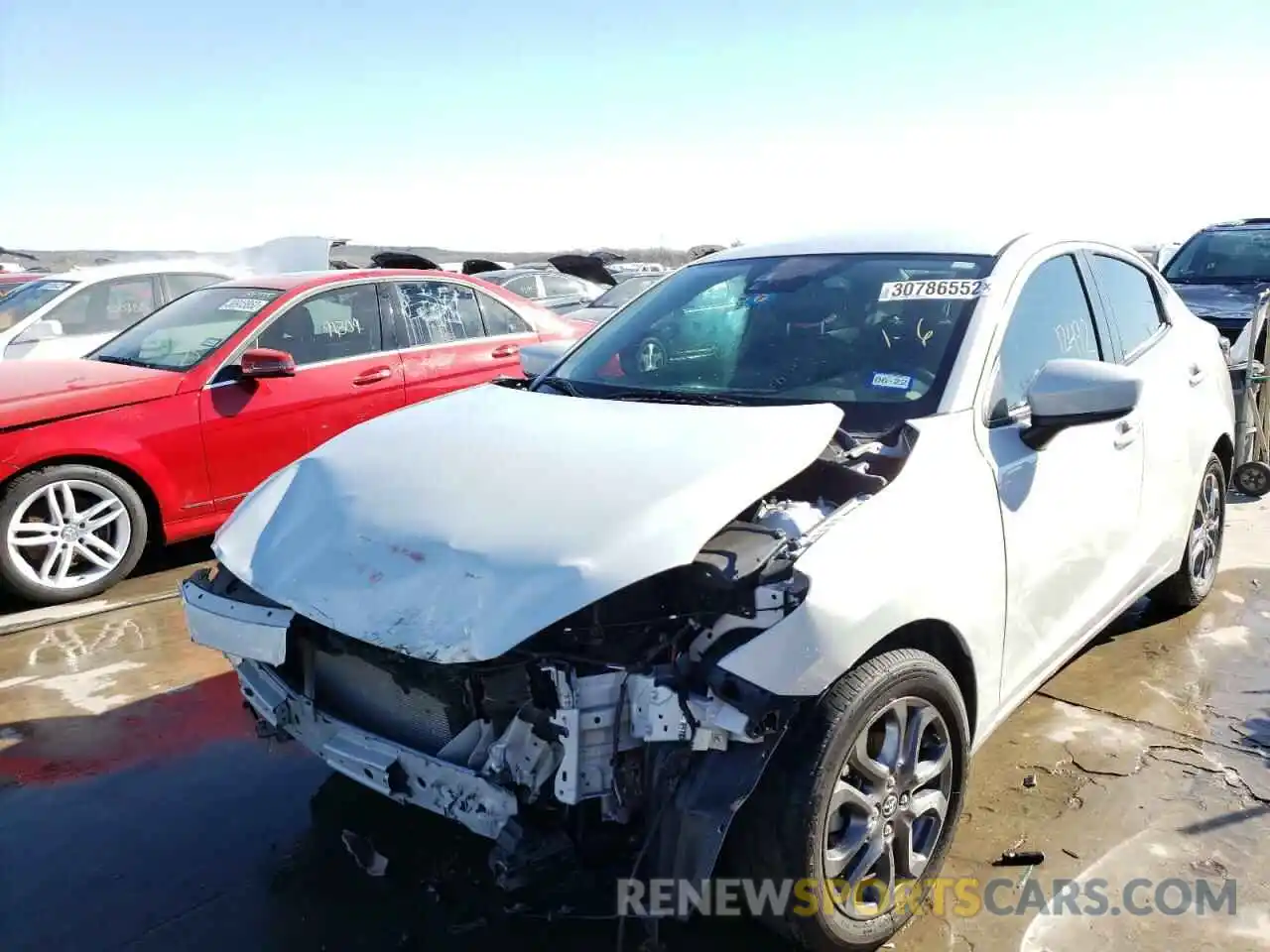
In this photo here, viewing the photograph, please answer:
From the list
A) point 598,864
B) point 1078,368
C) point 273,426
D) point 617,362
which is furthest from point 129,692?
point 1078,368

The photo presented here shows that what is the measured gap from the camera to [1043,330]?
10.6 ft

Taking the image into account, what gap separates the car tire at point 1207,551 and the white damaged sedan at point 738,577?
107 centimetres

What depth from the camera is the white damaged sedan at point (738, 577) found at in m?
2.12

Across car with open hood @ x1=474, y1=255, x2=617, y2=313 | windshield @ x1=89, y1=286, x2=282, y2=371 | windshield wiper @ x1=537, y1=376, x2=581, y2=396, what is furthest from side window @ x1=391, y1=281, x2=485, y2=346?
car with open hood @ x1=474, y1=255, x2=617, y2=313

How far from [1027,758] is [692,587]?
182cm

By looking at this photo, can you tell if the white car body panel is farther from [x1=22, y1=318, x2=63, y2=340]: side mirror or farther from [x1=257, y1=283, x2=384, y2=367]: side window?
[x1=257, y1=283, x2=384, y2=367]: side window

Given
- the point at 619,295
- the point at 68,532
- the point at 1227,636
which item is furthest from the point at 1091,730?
the point at 619,295

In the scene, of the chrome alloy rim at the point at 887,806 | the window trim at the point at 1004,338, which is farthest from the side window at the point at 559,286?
the chrome alloy rim at the point at 887,806

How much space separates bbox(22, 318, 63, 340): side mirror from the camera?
8.02m

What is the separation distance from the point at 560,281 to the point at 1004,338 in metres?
15.1

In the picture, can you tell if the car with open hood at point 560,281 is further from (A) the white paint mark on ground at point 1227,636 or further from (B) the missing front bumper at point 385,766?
(B) the missing front bumper at point 385,766

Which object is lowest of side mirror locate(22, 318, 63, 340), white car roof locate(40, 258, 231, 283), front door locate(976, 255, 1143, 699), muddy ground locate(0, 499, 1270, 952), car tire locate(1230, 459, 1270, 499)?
muddy ground locate(0, 499, 1270, 952)

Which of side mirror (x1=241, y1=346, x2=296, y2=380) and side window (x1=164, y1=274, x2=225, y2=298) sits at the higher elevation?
side window (x1=164, y1=274, x2=225, y2=298)

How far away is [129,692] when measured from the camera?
402cm
